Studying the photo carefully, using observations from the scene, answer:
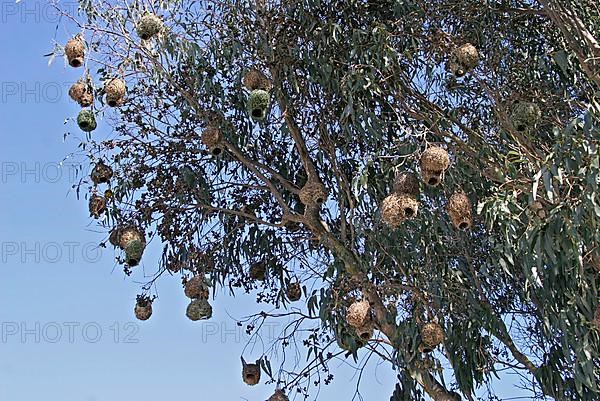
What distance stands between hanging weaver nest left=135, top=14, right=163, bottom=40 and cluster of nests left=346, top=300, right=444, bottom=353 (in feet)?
5.88

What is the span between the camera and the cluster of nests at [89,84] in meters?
4.89

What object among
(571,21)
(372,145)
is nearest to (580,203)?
(571,21)

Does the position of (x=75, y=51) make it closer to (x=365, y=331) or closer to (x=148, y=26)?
(x=148, y=26)

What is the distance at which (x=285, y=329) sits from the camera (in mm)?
5520

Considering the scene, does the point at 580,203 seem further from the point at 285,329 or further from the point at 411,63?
the point at 285,329

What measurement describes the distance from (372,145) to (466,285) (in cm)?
92

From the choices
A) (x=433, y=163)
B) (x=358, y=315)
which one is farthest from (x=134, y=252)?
(x=433, y=163)

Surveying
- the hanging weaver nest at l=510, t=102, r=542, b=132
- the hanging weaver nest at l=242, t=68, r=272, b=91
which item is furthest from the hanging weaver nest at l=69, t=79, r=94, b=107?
the hanging weaver nest at l=510, t=102, r=542, b=132

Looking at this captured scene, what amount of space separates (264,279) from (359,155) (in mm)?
1000

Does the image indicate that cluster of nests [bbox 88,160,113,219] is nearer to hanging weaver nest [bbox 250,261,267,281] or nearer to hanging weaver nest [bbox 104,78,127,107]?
hanging weaver nest [bbox 104,78,127,107]

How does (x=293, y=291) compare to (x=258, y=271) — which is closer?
(x=258, y=271)

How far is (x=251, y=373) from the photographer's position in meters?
5.43

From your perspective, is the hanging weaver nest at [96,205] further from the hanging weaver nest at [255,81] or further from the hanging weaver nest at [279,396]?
the hanging weaver nest at [279,396]

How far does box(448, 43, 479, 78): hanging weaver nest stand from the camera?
4.41 metres
